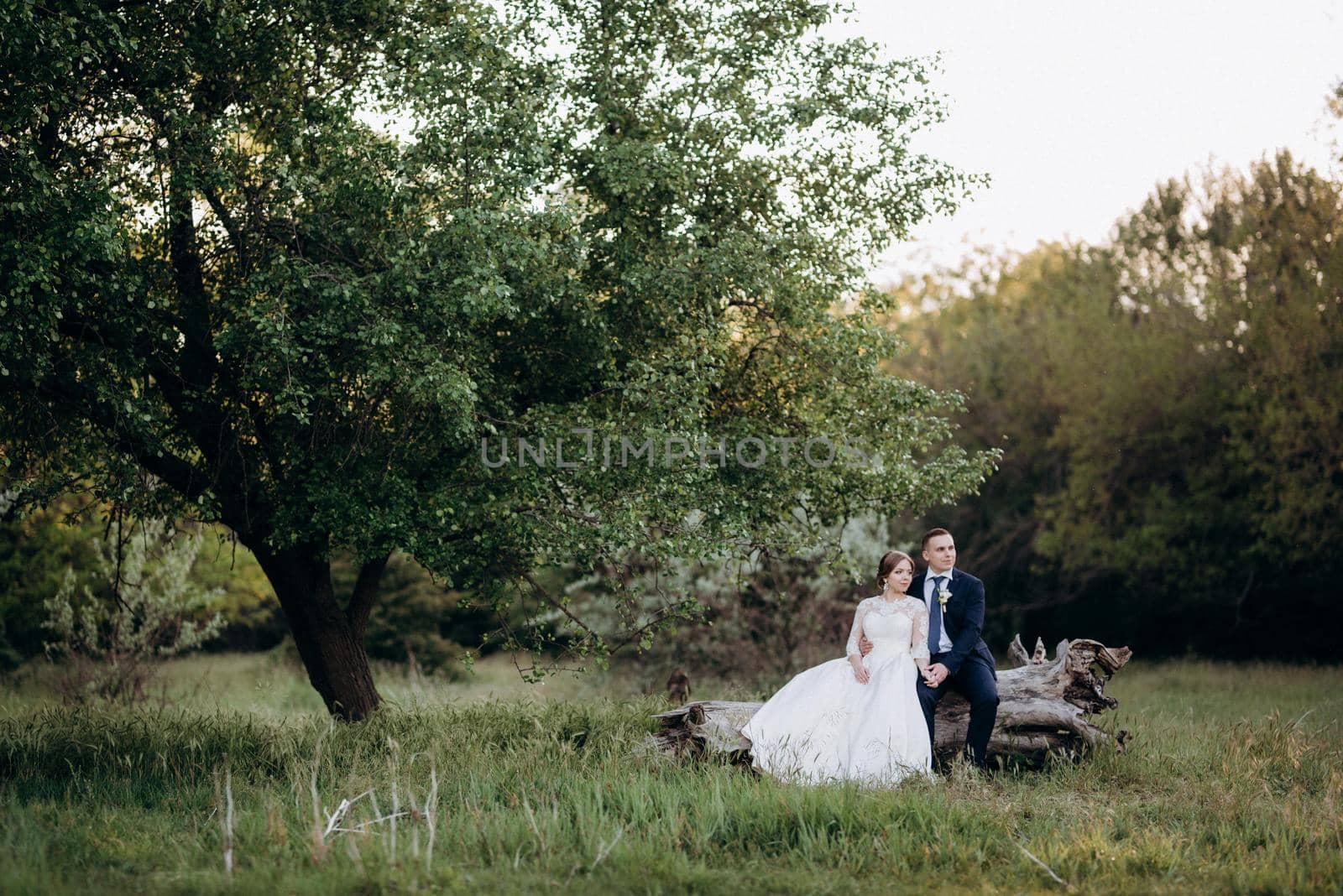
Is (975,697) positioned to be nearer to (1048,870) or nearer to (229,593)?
(1048,870)

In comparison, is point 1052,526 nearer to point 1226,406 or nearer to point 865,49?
point 1226,406

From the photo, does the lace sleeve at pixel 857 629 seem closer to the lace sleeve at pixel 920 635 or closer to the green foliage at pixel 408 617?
the lace sleeve at pixel 920 635

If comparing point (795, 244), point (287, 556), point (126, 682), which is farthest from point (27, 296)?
point (126, 682)

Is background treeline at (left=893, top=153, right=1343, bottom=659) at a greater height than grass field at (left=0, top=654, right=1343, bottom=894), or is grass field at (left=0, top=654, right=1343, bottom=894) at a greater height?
background treeline at (left=893, top=153, right=1343, bottom=659)

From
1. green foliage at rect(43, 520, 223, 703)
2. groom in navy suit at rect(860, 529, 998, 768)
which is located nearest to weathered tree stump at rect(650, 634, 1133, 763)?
A: groom in navy suit at rect(860, 529, 998, 768)

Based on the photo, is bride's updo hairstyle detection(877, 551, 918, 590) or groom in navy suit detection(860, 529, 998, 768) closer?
groom in navy suit detection(860, 529, 998, 768)

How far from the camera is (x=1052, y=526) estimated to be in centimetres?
2325

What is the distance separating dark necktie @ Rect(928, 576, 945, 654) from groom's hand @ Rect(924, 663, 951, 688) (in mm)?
216

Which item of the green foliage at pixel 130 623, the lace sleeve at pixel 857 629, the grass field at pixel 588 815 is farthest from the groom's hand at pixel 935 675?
the green foliage at pixel 130 623

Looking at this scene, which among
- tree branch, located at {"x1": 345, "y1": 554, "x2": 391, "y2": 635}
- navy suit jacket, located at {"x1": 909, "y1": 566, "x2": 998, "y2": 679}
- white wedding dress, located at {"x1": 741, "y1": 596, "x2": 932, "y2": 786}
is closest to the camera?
white wedding dress, located at {"x1": 741, "y1": 596, "x2": 932, "y2": 786}

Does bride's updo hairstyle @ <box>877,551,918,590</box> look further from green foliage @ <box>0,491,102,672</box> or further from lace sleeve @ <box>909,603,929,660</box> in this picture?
green foliage @ <box>0,491,102,672</box>

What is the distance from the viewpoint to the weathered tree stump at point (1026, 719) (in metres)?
8.96

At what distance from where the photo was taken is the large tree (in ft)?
27.9

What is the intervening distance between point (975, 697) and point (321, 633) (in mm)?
6015
